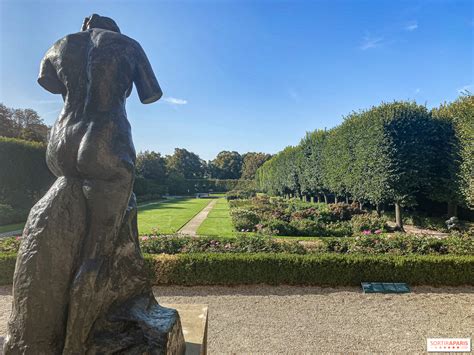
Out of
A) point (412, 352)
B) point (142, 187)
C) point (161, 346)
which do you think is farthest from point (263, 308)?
point (142, 187)

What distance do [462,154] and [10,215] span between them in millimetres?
23600

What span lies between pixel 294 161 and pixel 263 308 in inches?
1091

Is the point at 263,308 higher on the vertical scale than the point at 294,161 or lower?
lower

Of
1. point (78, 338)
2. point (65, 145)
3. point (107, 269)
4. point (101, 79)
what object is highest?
point (101, 79)

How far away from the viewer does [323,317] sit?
5.84 metres

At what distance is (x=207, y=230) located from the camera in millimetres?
14914

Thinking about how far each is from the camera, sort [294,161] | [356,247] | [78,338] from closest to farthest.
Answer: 1. [78,338]
2. [356,247]
3. [294,161]

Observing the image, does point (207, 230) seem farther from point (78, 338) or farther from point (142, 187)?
point (142, 187)

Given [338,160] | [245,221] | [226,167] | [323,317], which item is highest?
[226,167]

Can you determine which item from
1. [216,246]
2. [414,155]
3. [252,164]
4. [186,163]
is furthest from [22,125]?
[252,164]

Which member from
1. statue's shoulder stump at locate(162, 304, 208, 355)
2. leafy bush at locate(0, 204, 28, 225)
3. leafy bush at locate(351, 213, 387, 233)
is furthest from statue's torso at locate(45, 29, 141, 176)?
leafy bush at locate(0, 204, 28, 225)

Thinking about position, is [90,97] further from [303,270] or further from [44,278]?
[303,270]

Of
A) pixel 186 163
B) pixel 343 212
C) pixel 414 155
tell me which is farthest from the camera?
pixel 186 163

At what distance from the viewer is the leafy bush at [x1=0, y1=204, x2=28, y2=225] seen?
17.0 meters
